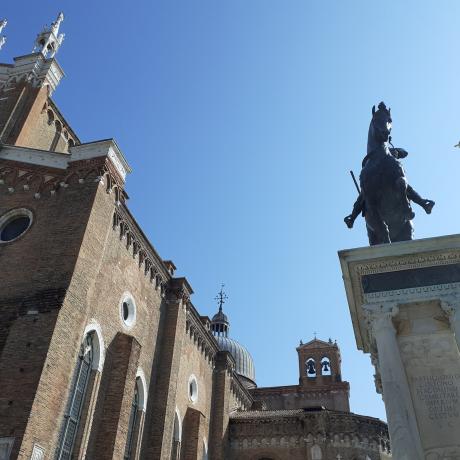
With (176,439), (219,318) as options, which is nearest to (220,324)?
(219,318)

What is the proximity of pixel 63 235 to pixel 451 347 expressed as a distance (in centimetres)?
1036

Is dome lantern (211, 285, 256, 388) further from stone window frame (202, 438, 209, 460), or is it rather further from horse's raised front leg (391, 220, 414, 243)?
horse's raised front leg (391, 220, 414, 243)

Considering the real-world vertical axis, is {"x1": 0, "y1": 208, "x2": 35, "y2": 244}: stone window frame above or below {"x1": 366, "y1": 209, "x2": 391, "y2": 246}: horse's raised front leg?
above

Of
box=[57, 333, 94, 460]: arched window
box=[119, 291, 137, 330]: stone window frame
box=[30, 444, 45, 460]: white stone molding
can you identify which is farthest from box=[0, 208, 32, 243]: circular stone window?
box=[30, 444, 45, 460]: white stone molding

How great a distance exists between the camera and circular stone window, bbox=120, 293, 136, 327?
16.4 meters

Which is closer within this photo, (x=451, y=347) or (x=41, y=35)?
(x=451, y=347)

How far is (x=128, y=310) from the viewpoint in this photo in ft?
55.5

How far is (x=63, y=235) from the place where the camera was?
13820 millimetres

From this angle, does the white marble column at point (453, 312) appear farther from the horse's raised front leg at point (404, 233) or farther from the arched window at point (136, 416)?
the arched window at point (136, 416)

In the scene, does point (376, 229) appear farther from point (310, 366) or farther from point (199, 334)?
point (310, 366)

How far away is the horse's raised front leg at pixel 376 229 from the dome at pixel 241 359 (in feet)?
117

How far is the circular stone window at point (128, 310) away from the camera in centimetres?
1638

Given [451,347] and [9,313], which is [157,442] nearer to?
[9,313]

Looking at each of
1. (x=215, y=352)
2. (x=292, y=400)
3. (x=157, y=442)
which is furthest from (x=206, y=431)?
(x=292, y=400)
